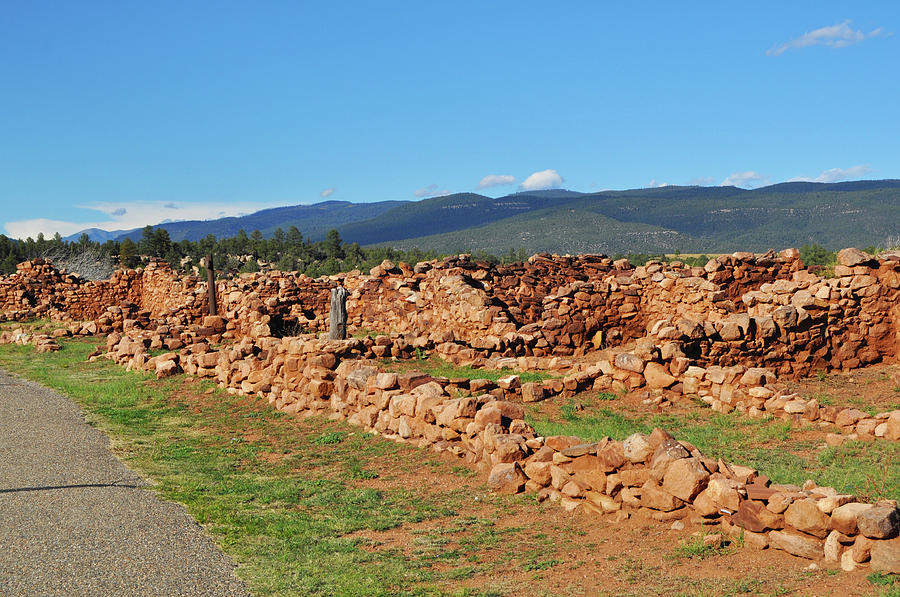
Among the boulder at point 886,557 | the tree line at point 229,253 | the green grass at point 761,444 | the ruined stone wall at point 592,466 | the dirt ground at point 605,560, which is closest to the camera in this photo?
the boulder at point 886,557

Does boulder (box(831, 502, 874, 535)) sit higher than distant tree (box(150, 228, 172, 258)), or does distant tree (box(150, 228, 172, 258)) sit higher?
distant tree (box(150, 228, 172, 258))

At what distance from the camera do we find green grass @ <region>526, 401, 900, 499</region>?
30.6 ft

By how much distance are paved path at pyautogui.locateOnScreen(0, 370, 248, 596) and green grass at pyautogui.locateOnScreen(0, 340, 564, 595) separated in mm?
333

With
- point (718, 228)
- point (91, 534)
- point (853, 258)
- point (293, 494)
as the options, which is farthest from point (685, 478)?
point (718, 228)

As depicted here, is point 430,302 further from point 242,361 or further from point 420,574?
point 420,574

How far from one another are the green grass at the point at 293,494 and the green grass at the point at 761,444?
297cm

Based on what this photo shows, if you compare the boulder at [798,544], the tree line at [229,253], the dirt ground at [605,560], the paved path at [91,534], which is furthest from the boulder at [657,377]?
the tree line at [229,253]

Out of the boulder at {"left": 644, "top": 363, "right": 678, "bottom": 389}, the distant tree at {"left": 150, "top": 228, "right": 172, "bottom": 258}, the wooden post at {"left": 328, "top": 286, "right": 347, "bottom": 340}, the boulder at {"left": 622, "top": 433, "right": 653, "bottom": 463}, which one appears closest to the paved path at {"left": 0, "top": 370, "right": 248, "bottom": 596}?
the boulder at {"left": 622, "top": 433, "right": 653, "bottom": 463}

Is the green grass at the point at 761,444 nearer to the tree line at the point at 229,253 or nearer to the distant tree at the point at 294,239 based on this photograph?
the tree line at the point at 229,253

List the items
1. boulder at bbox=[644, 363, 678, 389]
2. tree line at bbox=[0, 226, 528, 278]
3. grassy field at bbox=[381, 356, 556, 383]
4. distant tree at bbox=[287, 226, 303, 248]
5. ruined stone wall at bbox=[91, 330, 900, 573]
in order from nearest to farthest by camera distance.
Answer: ruined stone wall at bbox=[91, 330, 900, 573] < boulder at bbox=[644, 363, 678, 389] < grassy field at bbox=[381, 356, 556, 383] < tree line at bbox=[0, 226, 528, 278] < distant tree at bbox=[287, 226, 303, 248]

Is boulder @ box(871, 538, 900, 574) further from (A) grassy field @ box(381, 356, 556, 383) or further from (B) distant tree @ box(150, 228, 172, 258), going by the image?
(B) distant tree @ box(150, 228, 172, 258)

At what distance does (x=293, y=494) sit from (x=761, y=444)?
693cm

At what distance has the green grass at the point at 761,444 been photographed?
9320mm

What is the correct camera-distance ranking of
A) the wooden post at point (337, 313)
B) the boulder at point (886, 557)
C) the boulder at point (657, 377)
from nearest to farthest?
the boulder at point (886, 557), the boulder at point (657, 377), the wooden post at point (337, 313)
